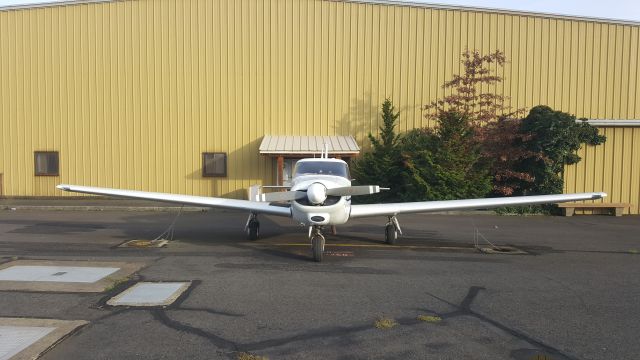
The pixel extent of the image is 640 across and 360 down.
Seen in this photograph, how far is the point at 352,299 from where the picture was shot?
564 cm

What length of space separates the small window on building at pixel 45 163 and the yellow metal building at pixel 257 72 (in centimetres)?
46

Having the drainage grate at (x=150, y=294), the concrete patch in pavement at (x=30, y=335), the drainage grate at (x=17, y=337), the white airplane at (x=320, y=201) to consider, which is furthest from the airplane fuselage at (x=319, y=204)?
the drainage grate at (x=17, y=337)

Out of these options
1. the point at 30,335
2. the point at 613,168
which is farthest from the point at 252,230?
the point at 613,168

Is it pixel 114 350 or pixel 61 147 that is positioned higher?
pixel 61 147

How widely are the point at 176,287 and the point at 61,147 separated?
17.1m

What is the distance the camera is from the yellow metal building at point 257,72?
19.3 metres

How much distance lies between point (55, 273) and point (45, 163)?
15.9m

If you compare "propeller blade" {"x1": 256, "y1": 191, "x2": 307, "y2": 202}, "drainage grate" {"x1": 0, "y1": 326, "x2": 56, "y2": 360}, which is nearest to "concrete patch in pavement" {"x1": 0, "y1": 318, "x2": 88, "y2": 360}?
"drainage grate" {"x1": 0, "y1": 326, "x2": 56, "y2": 360}

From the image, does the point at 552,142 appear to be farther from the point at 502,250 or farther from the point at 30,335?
the point at 30,335

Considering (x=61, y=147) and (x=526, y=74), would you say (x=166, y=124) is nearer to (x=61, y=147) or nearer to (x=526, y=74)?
(x=61, y=147)

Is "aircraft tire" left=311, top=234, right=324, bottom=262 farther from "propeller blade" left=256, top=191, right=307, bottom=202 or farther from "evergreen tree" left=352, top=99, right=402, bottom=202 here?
"evergreen tree" left=352, top=99, right=402, bottom=202

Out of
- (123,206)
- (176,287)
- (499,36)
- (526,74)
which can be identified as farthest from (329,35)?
(176,287)

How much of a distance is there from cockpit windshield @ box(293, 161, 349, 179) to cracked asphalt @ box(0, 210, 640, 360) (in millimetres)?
1687

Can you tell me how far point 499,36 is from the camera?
767 inches
